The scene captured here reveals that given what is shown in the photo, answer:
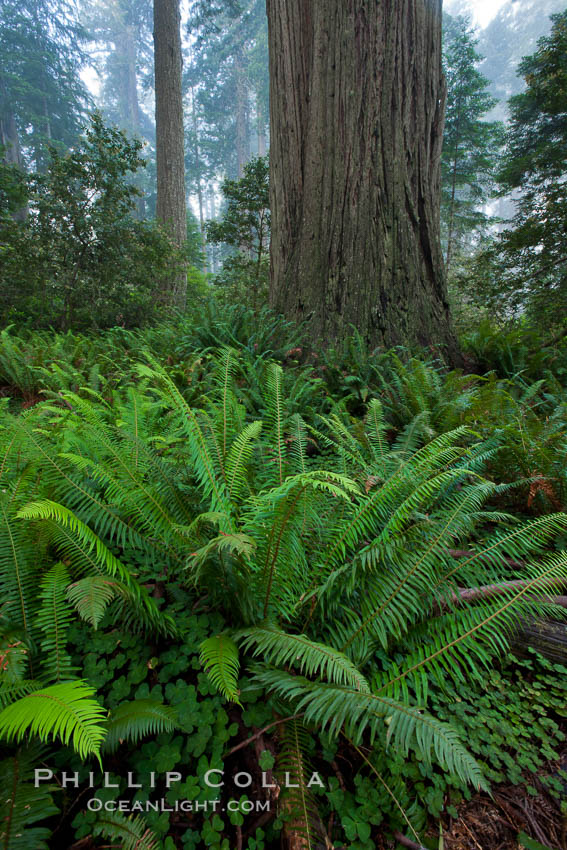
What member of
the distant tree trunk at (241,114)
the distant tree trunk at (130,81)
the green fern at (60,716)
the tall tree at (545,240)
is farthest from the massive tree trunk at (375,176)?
the distant tree trunk at (130,81)

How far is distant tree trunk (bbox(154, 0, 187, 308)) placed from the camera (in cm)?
866

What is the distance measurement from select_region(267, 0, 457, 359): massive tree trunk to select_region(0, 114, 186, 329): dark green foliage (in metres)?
3.29

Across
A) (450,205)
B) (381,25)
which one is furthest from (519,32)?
(381,25)

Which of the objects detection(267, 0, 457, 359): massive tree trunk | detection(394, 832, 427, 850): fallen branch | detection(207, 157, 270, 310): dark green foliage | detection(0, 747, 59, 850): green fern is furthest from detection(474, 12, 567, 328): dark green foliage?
detection(0, 747, 59, 850): green fern

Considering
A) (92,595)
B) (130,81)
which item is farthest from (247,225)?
(130,81)

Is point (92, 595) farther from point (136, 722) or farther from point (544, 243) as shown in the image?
point (544, 243)

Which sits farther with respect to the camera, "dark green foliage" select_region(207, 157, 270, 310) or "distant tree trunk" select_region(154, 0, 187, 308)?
"distant tree trunk" select_region(154, 0, 187, 308)

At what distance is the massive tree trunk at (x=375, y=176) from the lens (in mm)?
3713

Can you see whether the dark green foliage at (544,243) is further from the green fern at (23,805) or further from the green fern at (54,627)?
the green fern at (23,805)

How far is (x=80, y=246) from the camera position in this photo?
568 cm

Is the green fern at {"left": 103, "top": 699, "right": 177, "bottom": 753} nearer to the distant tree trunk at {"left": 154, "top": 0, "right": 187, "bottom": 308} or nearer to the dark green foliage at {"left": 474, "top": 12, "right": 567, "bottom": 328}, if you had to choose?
the dark green foliage at {"left": 474, "top": 12, "right": 567, "bottom": 328}

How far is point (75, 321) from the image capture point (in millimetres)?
6230

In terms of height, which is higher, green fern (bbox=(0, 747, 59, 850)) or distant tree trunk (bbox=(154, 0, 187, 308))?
distant tree trunk (bbox=(154, 0, 187, 308))

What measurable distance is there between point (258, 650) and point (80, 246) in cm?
636
